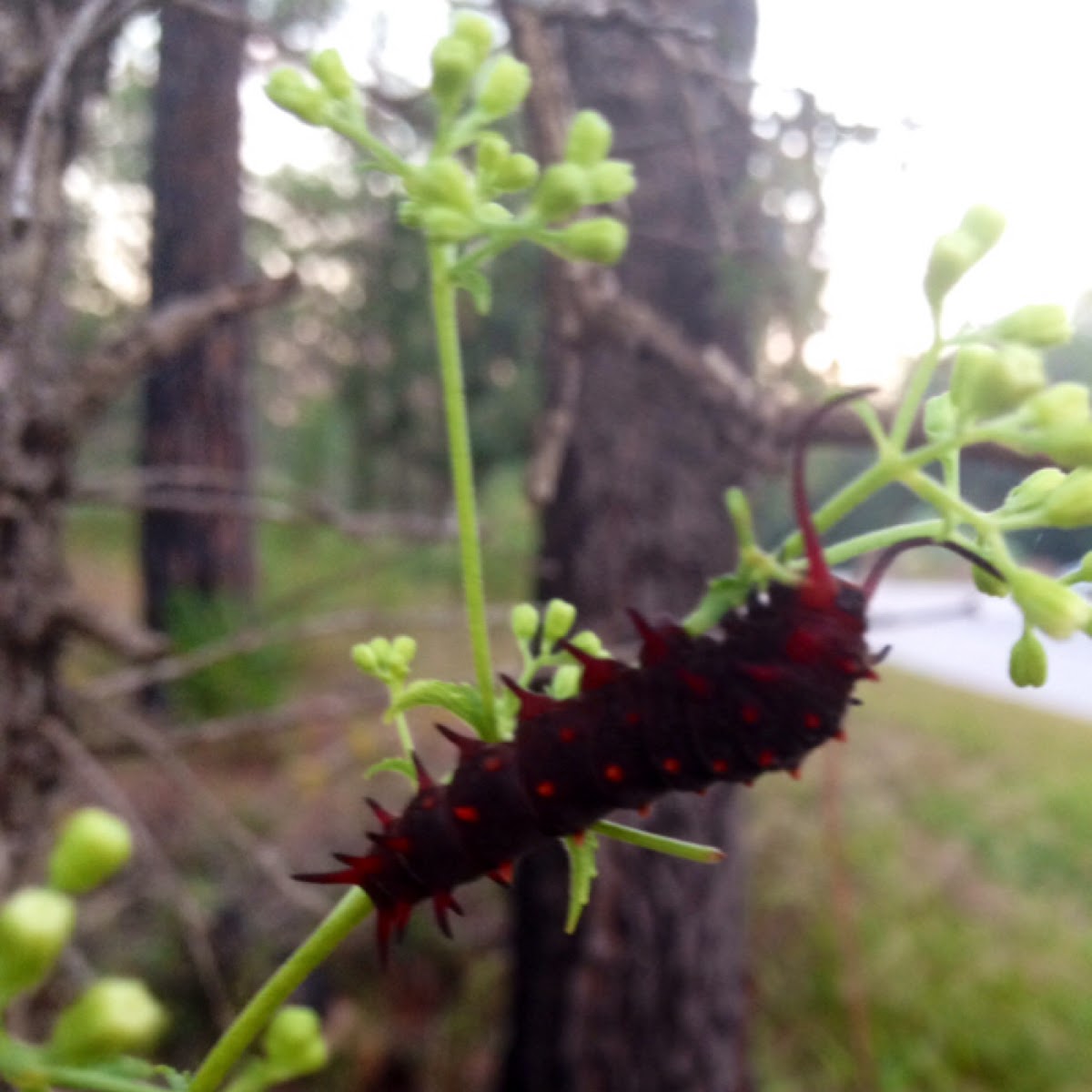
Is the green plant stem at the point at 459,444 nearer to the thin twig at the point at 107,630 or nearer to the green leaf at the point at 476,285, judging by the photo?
the green leaf at the point at 476,285

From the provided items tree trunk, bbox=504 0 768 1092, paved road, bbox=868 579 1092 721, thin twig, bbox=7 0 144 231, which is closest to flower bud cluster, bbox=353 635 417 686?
thin twig, bbox=7 0 144 231

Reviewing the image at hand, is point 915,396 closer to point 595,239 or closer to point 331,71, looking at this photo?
point 595,239

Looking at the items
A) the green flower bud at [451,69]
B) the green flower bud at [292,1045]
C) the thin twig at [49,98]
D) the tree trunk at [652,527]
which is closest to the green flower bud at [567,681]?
the green flower bud at [292,1045]

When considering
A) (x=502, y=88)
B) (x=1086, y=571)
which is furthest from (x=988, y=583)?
(x=502, y=88)

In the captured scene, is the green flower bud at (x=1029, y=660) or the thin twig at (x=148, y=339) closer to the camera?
the green flower bud at (x=1029, y=660)

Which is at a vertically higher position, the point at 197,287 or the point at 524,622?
the point at 197,287

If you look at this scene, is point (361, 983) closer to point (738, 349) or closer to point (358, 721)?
point (358, 721)

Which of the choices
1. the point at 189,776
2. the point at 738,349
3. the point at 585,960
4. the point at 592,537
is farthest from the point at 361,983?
the point at 738,349
